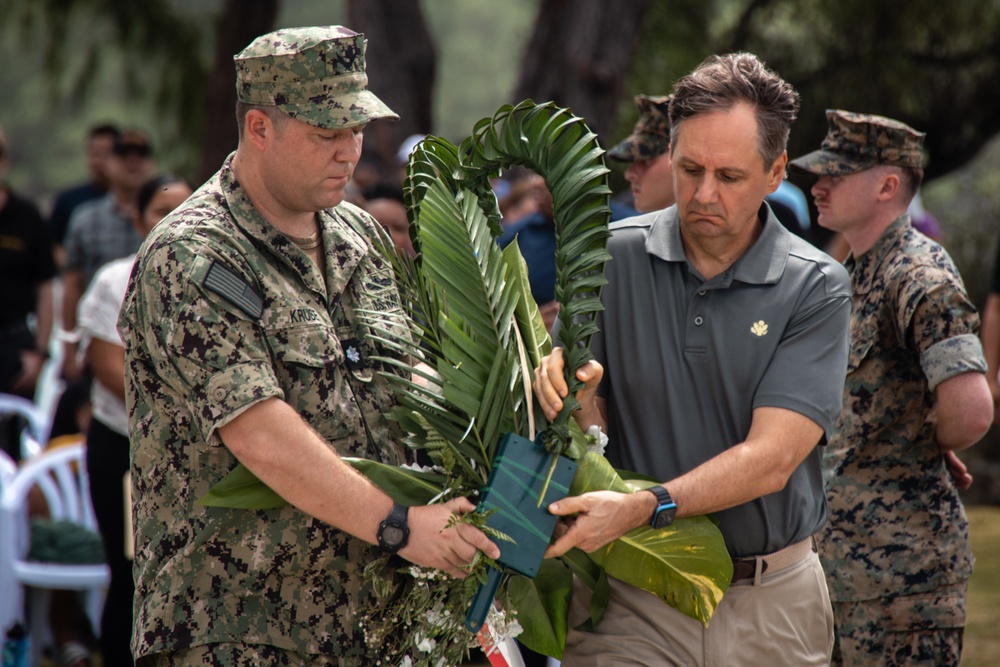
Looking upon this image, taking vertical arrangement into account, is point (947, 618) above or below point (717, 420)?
below

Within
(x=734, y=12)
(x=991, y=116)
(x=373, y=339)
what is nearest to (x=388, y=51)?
(x=734, y=12)

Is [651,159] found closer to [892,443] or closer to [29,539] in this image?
[892,443]

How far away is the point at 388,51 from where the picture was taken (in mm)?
9273

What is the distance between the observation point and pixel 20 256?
7363 millimetres

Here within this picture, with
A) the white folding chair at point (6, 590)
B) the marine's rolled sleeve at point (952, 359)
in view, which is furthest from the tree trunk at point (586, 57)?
the marine's rolled sleeve at point (952, 359)

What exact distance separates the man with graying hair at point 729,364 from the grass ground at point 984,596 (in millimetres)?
3624

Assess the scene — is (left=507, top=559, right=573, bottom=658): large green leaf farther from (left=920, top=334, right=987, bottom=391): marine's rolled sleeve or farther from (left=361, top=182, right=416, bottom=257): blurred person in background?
(left=361, top=182, right=416, bottom=257): blurred person in background

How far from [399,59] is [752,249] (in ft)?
22.8

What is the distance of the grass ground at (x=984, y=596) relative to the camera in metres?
5.97

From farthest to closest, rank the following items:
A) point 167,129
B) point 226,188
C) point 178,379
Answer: point 167,129 → point 226,188 → point 178,379

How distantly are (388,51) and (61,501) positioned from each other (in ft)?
16.0

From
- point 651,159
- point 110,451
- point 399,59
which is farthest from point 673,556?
point 399,59

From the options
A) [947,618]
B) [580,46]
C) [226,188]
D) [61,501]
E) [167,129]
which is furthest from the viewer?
[167,129]

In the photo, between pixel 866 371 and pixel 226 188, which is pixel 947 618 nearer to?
pixel 866 371
